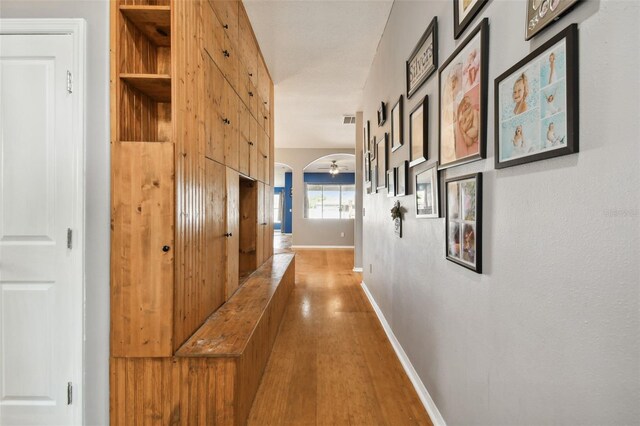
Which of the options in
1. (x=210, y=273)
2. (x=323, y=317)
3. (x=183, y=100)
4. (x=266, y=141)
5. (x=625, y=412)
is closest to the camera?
(x=625, y=412)

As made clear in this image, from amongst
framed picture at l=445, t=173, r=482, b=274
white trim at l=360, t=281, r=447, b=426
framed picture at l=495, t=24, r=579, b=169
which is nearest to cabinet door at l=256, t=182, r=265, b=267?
white trim at l=360, t=281, r=447, b=426

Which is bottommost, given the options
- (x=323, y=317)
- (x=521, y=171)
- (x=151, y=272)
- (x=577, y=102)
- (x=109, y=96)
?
(x=323, y=317)

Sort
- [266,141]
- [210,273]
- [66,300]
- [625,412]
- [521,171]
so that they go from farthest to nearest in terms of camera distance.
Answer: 1. [266,141]
2. [210,273]
3. [66,300]
4. [521,171]
5. [625,412]

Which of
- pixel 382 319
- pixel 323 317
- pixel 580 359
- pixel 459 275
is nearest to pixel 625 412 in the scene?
pixel 580 359

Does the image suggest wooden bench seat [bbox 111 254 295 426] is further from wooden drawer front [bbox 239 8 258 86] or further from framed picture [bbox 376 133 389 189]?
wooden drawer front [bbox 239 8 258 86]

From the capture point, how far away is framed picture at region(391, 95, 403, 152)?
8.04ft

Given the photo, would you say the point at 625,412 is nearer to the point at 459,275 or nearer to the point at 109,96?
the point at 459,275

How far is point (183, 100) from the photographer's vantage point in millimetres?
1711

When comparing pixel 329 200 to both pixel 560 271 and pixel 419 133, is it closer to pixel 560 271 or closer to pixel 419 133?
pixel 419 133

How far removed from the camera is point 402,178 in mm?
2387

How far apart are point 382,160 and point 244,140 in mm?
1461

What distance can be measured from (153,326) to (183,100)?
1.23 metres

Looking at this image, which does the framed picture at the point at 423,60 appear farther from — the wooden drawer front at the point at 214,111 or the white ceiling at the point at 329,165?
the white ceiling at the point at 329,165

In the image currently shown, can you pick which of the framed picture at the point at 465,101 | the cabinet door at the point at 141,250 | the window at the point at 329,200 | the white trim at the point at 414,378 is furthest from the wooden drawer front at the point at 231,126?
the window at the point at 329,200
